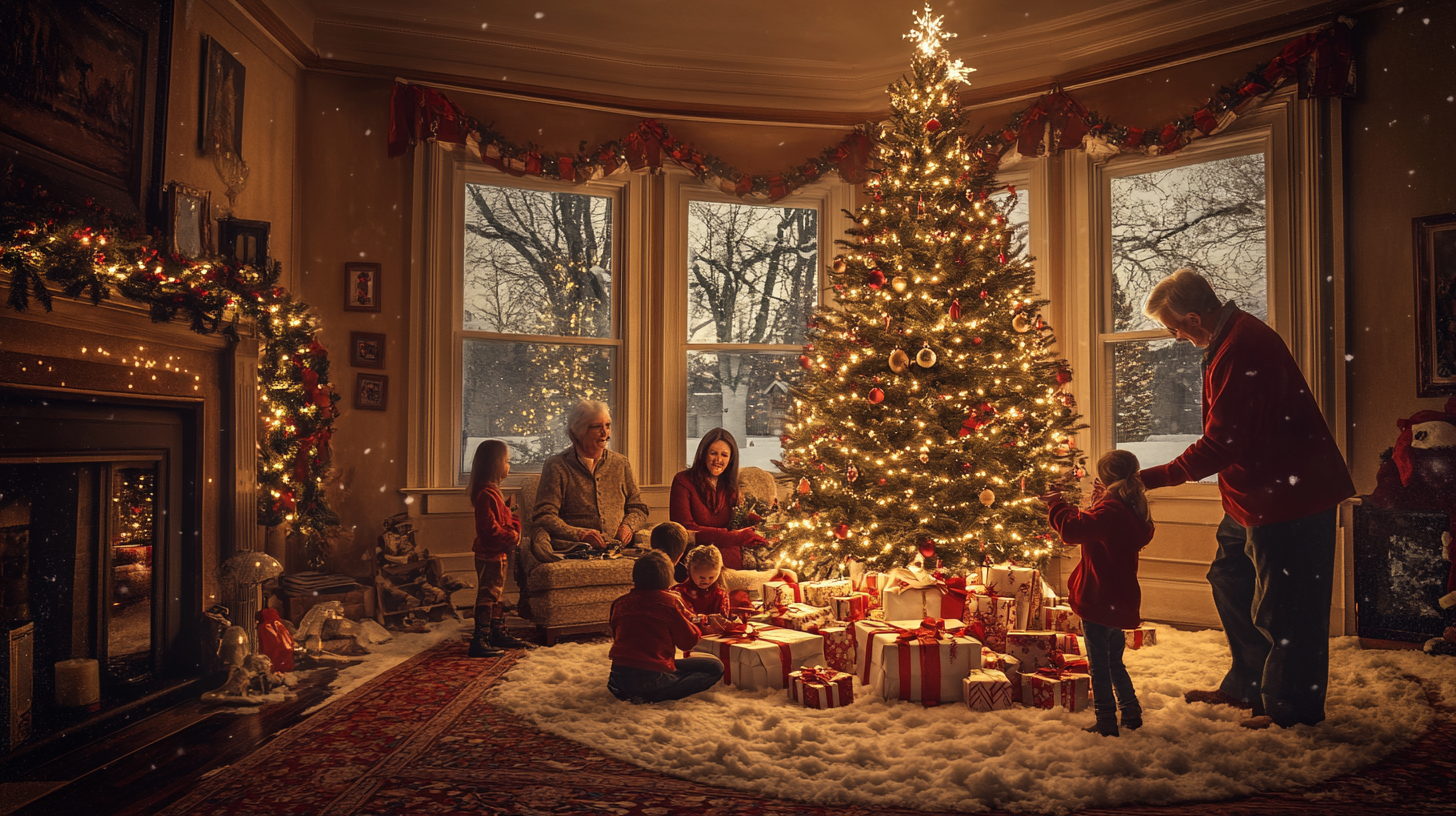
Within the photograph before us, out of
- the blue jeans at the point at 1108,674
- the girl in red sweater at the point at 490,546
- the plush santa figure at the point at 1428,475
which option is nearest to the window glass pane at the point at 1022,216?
the plush santa figure at the point at 1428,475

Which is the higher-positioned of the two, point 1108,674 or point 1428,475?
point 1428,475

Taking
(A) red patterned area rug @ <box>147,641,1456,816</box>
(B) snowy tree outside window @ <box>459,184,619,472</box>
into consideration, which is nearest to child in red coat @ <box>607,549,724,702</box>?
(A) red patterned area rug @ <box>147,641,1456,816</box>

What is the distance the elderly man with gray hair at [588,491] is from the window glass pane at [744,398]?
123cm

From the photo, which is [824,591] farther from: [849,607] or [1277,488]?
[1277,488]

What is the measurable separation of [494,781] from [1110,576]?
2.27 meters

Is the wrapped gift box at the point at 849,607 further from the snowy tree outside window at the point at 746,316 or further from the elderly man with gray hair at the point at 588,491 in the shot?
the snowy tree outside window at the point at 746,316

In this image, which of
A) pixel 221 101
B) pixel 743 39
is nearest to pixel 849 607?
pixel 743 39

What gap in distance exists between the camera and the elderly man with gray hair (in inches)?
205

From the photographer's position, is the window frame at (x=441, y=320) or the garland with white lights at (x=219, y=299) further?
the window frame at (x=441, y=320)

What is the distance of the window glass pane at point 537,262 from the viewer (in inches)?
248

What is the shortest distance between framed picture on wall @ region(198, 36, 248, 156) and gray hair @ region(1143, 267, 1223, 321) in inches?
186

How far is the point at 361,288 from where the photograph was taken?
5.92 m

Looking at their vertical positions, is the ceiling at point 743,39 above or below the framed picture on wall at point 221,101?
above

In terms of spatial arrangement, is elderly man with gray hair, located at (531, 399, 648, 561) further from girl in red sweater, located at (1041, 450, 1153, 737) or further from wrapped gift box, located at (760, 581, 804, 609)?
girl in red sweater, located at (1041, 450, 1153, 737)
